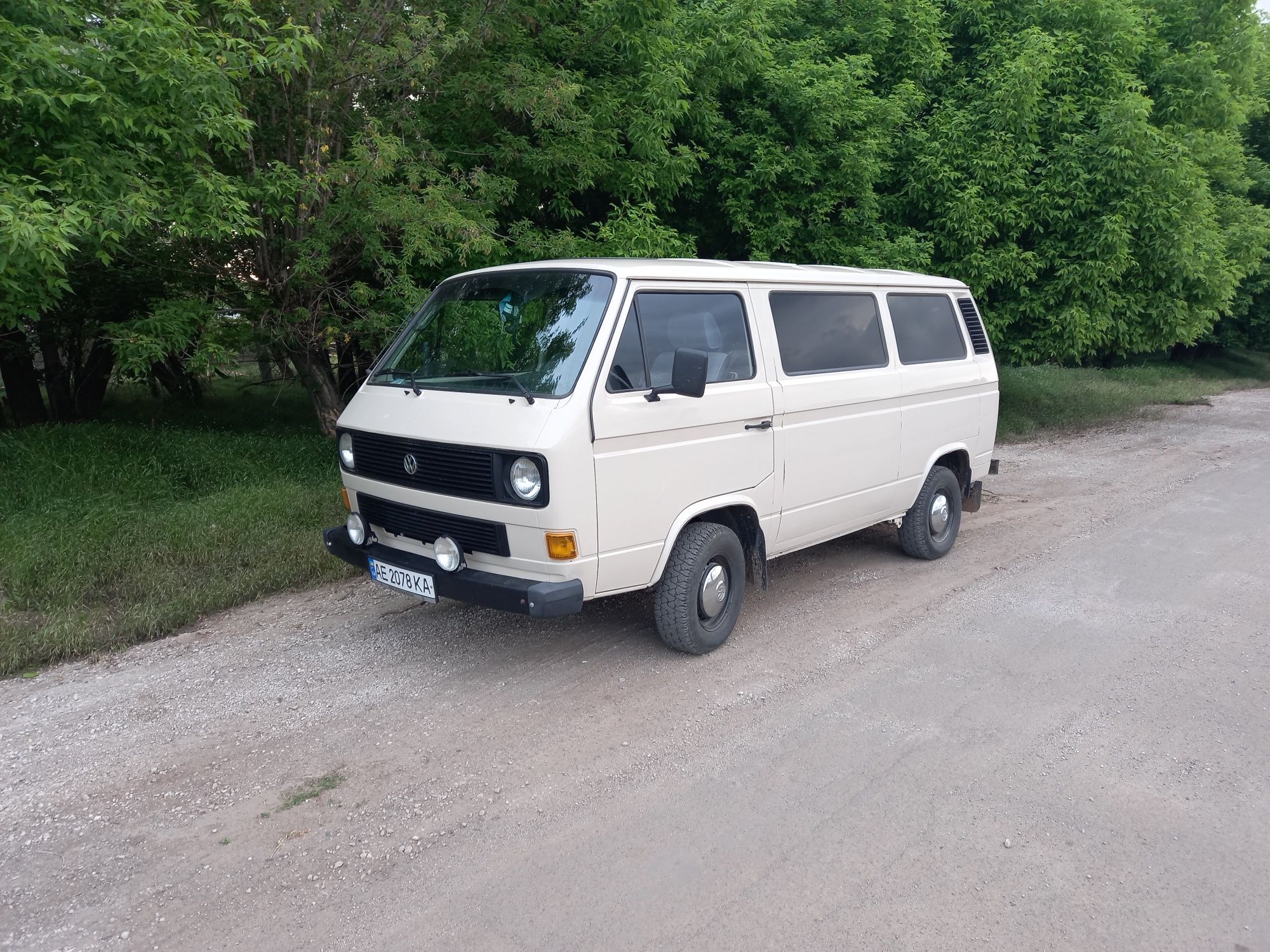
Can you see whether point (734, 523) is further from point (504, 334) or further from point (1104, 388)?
point (1104, 388)

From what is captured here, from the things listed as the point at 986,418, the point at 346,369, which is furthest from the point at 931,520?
the point at 346,369

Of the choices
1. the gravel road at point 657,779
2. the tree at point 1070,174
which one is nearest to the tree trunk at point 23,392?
the gravel road at point 657,779

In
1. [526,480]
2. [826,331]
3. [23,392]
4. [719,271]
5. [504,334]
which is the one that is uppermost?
[719,271]

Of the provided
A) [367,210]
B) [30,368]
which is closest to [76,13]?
[367,210]

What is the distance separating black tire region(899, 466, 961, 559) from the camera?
692cm

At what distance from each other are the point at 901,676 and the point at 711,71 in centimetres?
758

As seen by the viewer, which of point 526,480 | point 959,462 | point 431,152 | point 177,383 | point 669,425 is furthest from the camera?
point 177,383

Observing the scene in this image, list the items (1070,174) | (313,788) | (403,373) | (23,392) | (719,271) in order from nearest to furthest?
(313,788)
(719,271)
(403,373)
(23,392)
(1070,174)

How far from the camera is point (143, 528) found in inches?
271

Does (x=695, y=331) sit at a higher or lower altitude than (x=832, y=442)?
higher

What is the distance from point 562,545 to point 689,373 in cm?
107

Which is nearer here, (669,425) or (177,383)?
(669,425)

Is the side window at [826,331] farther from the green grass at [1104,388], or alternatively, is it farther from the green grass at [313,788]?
the green grass at [1104,388]

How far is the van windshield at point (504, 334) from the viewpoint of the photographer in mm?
4641
